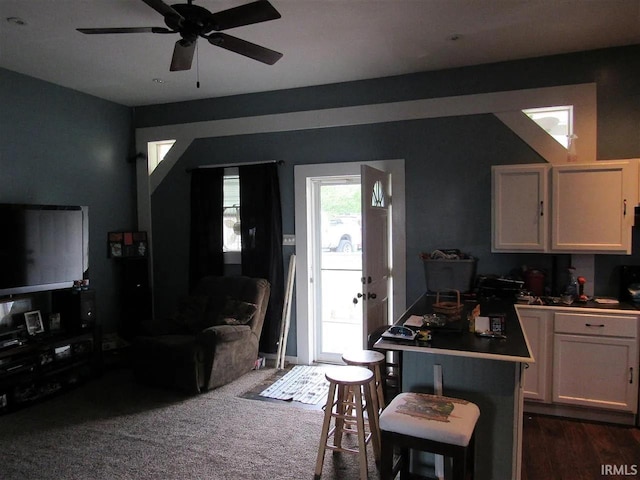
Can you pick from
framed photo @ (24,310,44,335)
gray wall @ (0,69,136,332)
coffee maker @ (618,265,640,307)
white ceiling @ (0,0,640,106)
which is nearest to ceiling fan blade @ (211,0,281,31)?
white ceiling @ (0,0,640,106)

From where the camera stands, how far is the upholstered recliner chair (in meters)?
3.79

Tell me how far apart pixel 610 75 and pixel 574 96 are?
293 mm

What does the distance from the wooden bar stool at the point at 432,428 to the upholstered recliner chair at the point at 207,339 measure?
6.73 ft

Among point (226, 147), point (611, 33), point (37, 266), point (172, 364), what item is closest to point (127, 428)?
point (172, 364)

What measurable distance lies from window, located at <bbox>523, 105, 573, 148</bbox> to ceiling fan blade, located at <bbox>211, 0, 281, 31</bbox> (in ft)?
8.43

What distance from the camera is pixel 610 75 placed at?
11.8 feet

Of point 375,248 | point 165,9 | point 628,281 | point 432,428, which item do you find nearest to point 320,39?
point 165,9

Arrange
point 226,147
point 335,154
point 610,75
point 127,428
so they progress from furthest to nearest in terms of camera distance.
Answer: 1. point 226,147
2. point 335,154
3. point 610,75
4. point 127,428

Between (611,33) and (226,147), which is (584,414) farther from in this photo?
(226,147)

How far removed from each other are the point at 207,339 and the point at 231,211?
1.54m

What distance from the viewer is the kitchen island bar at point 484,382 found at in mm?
2238

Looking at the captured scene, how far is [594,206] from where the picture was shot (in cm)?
336

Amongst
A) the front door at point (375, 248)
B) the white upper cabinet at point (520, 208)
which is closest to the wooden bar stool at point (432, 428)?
the front door at point (375, 248)

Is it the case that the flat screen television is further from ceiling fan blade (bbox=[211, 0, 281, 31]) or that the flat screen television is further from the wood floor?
the wood floor
